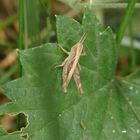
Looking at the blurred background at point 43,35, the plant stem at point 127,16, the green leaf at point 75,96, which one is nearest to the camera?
the green leaf at point 75,96

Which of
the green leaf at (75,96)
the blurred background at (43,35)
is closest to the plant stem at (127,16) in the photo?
the green leaf at (75,96)

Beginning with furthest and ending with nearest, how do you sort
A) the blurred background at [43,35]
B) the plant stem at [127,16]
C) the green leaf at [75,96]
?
the blurred background at [43,35] → the plant stem at [127,16] → the green leaf at [75,96]

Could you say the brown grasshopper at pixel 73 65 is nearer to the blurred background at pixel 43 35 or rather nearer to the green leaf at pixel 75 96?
the green leaf at pixel 75 96

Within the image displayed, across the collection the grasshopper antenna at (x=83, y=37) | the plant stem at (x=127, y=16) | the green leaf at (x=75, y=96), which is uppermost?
the plant stem at (x=127, y=16)

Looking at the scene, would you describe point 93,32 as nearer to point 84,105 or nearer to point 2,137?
point 84,105

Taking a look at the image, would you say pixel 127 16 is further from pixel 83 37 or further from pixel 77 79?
pixel 77 79

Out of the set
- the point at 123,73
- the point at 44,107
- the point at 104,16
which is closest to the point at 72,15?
the point at 104,16

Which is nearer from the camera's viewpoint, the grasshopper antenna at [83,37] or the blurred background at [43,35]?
the grasshopper antenna at [83,37]
